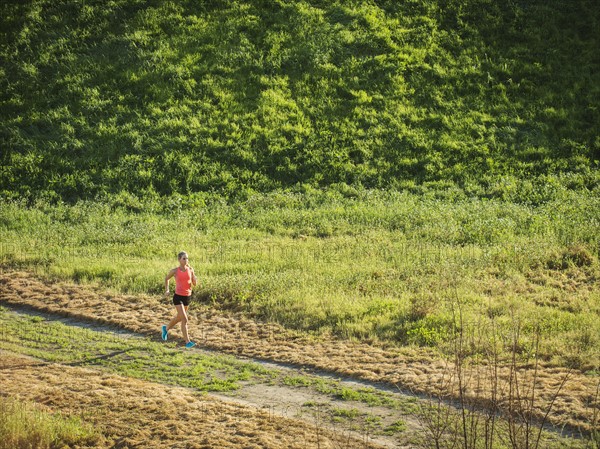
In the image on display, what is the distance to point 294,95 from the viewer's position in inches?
1430

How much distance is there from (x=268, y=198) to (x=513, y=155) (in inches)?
503

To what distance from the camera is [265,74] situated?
123 feet

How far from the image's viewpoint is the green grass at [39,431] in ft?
33.3

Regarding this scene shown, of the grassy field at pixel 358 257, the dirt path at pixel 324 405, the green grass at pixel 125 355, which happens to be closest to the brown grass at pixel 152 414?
the dirt path at pixel 324 405

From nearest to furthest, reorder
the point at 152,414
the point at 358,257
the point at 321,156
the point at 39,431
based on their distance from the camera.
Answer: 1. the point at 39,431
2. the point at 152,414
3. the point at 358,257
4. the point at 321,156

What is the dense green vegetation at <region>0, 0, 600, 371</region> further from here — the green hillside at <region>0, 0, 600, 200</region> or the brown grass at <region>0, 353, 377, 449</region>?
the brown grass at <region>0, 353, 377, 449</region>

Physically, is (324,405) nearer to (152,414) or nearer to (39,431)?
(152,414)

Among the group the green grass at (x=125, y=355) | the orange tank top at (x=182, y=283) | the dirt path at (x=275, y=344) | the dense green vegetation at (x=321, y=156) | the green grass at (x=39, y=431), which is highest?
the dense green vegetation at (x=321, y=156)

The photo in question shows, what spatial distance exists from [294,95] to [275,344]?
23.6 metres

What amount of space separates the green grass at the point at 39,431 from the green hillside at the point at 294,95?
65.7 ft

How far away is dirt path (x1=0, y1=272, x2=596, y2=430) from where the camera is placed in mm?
11656

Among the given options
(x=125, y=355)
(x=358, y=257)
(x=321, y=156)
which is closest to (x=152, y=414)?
(x=125, y=355)

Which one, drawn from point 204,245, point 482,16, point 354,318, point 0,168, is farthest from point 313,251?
point 482,16

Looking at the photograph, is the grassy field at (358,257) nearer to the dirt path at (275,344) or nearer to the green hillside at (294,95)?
the dirt path at (275,344)
